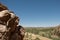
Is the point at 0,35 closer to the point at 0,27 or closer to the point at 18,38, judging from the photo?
the point at 0,27

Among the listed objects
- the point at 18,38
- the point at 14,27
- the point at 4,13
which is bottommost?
the point at 18,38

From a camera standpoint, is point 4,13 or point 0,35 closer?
point 0,35

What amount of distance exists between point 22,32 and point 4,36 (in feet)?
8.66

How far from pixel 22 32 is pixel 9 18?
2081 millimetres

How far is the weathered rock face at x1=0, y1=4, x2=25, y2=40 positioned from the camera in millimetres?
10271

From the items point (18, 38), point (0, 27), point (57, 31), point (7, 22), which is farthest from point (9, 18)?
point (57, 31)

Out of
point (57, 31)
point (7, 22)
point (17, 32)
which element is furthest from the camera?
point (57, 31)

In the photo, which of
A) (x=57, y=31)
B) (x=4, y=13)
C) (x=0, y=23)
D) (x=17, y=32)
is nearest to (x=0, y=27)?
(x=0, y=23)

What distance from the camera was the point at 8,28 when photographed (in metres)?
10.7

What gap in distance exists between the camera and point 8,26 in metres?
10.8

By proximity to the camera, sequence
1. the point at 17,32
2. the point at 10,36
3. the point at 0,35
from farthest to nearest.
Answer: the point at 17,32, the point at 10,36, the point at 0,35

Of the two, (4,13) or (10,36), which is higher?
(4,13)

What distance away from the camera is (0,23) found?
34.3 ft

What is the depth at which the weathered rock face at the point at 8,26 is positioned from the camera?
10.3 m
